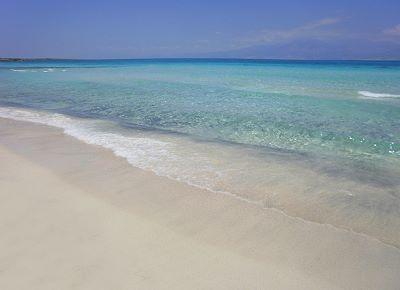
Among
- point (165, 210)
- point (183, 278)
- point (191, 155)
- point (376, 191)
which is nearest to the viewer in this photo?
point (183, 278)

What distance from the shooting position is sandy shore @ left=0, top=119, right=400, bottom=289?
273 cm

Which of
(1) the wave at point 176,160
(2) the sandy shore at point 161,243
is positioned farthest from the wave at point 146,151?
(2) the sandy shore at point 161,243

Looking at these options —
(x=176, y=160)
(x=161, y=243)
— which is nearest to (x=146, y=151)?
(x=176, y=160)

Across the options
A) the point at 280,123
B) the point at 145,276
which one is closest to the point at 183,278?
the point at 145,276

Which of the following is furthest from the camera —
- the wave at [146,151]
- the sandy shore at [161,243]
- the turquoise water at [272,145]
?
the wave at [146,151]

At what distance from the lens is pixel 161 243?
128 inches

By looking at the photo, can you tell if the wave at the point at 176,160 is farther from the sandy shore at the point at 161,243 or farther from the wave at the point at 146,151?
the sandy shore at the point at 161,243

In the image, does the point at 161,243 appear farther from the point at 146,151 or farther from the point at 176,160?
the point at 146,151

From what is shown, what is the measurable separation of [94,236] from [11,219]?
98 cm

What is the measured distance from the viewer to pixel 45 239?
325cm

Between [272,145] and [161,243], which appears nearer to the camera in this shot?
[161,243]

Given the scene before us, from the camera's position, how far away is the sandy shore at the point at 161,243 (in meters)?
2.73

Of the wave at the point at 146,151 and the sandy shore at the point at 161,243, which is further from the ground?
the wave at the point at 146,151

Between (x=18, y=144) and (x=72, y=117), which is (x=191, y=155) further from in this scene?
(x=72, y=117)
